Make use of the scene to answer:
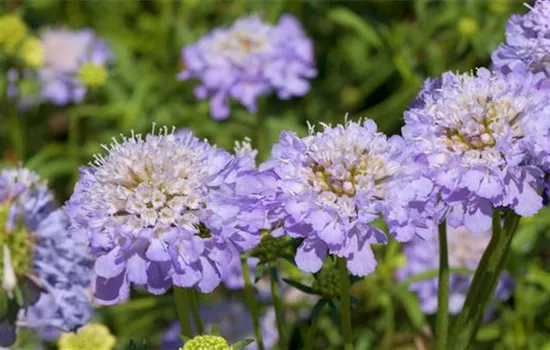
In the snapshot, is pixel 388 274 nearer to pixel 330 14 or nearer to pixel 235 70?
pixel 235 70

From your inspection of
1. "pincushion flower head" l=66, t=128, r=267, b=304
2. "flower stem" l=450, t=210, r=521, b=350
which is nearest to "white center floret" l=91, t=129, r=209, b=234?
"pincushion flower head" l=66, t=128, r=267, b=304

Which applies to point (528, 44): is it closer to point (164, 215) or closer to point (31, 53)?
point (164, 215)

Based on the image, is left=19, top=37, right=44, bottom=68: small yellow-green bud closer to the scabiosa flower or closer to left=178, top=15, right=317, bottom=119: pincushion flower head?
left=178, top=15, right=317, bottom=119: pincushion flower head

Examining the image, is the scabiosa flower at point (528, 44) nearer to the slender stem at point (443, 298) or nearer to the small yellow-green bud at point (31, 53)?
the slender stem at point (443, 298)

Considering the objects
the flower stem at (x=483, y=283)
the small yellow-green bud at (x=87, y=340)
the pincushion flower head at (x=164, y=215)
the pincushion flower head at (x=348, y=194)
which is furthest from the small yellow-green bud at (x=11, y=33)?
the flower stem at (x=483, y=283)

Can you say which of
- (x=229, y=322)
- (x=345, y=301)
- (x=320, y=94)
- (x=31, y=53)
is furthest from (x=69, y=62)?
(x=345, y=301)
